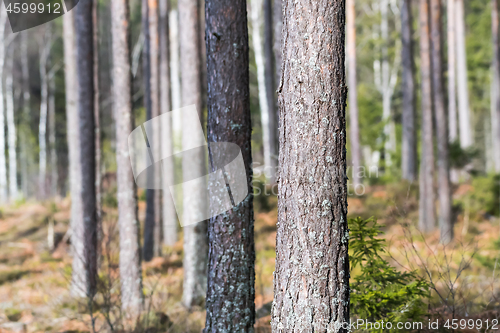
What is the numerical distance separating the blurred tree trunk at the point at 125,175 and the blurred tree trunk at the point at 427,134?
6.96 meters

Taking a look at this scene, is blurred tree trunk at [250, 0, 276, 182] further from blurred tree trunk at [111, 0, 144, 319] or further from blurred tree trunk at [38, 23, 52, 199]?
blurred tree trunk at [38, 23, 52, 199]

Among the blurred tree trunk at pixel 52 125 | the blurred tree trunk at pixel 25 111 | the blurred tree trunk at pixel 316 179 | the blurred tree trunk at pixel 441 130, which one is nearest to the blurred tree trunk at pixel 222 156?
the blurred tree trunk at pixel 316 179

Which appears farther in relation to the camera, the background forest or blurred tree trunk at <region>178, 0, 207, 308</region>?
blurred tree trunk at <region>178, 0, 207, 308</region>

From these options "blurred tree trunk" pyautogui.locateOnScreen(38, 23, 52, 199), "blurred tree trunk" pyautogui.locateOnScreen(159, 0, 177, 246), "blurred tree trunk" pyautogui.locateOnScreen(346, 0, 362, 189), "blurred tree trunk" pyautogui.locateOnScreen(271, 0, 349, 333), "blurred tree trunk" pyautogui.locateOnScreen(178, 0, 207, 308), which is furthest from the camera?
"blurred tree trunk" pyautogui.locateOnScreen(38, 23, 52, 199)

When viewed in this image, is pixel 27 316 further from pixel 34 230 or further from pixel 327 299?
pixel 34 230

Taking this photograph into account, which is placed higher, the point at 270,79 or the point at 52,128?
the point at 270,79

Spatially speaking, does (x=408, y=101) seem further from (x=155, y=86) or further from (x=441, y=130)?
(x=155, y=86)

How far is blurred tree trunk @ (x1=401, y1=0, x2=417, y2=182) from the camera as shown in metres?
13.1

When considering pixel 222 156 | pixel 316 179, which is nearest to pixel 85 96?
pixel 222 156

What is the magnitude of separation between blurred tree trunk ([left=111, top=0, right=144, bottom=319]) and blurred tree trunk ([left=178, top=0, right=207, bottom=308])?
0.73 metres

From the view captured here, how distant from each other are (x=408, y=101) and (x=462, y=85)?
430 cm

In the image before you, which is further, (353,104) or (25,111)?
(25,111)

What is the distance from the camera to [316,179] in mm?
2520

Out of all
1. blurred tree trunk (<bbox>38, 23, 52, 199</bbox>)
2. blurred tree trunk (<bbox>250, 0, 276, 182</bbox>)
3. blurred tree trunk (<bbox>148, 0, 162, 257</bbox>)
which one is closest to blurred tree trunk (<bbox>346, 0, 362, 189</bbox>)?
blurred tree trunk (<bbox>250, 0, 276, 182</bbox>)
